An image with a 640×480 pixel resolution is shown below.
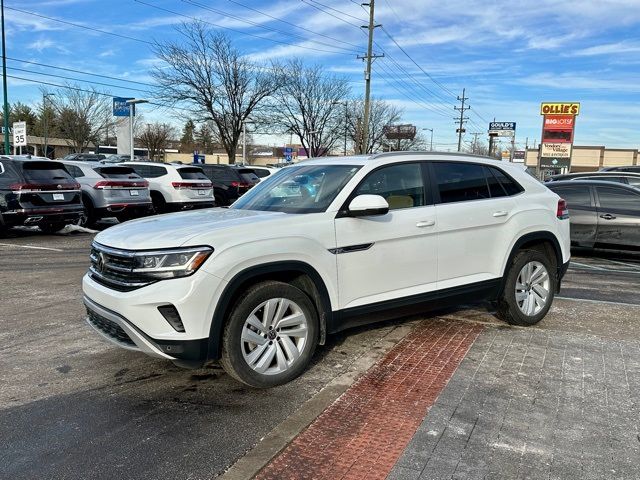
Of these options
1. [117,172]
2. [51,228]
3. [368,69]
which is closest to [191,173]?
[117,172]

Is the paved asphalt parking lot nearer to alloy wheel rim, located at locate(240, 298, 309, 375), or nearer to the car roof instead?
alloy wheel rim, located at locate(240, 298, 309, 375)

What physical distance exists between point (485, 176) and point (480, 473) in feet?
10.6

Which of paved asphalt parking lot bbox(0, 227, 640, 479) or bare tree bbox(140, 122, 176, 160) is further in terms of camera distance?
bare tree bbox(140, 122, 176, 160)

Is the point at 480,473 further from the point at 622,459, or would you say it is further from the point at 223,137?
the point at 223,137

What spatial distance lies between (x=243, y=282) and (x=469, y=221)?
236 cm

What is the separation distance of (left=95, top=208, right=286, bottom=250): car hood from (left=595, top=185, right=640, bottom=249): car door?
831 centimetres

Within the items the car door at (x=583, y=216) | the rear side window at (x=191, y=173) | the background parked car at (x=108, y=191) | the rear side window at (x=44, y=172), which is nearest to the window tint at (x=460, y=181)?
the car door at (x=583, y=216)

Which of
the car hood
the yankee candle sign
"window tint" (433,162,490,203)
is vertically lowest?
the car hood

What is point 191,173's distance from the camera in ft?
51.4

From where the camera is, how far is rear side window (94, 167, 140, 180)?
13.1 meters

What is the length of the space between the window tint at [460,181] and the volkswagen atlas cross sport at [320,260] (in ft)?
0.04

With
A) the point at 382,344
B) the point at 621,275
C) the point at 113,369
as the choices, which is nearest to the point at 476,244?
the point at 382,344

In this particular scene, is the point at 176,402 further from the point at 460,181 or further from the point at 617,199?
the point at 617,199

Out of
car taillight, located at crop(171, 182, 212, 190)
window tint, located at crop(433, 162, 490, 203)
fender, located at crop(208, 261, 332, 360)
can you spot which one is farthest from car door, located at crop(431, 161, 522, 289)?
car taillight, located at crop(171, 182, 212, 190)
